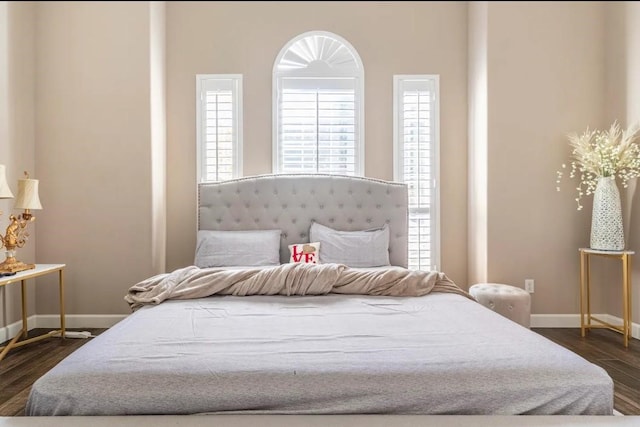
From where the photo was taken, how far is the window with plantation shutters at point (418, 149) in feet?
13.3

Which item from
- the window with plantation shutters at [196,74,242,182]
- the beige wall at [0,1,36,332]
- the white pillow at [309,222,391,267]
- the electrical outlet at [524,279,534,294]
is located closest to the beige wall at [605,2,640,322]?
the electrical outlet at [524,279,534,294]

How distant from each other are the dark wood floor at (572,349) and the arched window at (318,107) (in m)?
2.18

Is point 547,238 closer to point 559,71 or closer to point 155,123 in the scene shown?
point 559,71

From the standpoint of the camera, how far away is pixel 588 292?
355 centimetres

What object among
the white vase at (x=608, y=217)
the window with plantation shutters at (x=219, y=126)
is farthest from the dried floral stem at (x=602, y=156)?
the window with plantation shutters at (x=219, y=126)

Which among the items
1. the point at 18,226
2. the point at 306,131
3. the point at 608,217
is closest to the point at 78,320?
the point at 18,226

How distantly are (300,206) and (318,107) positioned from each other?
0.95m

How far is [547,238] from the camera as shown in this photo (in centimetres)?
374

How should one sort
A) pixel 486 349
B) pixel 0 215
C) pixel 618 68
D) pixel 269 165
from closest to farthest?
pixel 486 349
pixel 0 215
pixel 618 68
pixel 269 165

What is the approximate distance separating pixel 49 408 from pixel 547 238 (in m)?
3.65

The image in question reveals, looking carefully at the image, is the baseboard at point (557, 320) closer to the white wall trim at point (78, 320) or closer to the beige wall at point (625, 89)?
the beige wall at point (625, 89)

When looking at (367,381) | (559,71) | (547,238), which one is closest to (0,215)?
(367,381)

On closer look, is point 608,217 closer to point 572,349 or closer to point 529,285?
point 529,285

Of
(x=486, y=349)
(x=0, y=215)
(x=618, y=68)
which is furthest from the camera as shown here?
(x=618, y=68)
